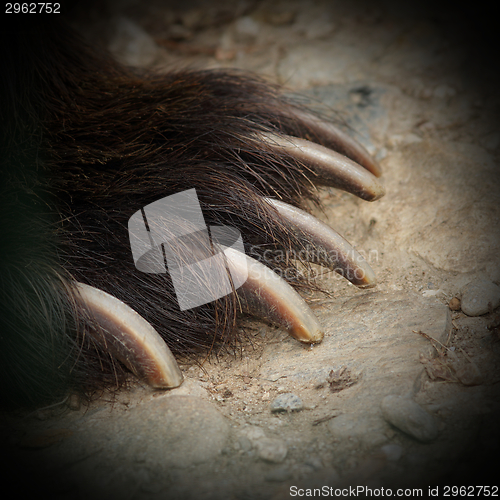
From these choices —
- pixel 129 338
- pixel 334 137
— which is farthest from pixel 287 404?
Result: pixel 334 137

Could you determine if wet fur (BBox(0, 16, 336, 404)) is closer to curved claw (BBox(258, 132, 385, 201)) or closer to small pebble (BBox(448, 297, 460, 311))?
curved claw (BBox(258, 132, 385, 201))

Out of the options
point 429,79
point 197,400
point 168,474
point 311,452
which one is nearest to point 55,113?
point 197,400

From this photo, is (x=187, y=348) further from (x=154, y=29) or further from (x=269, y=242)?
(x=154, y=29)

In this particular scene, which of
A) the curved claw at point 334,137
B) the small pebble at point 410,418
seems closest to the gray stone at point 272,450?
the small pebble at point 410,418

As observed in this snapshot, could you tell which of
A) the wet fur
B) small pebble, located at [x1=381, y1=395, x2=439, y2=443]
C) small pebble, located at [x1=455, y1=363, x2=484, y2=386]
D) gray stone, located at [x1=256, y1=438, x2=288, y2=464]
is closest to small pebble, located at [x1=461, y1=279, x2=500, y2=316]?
small pebble, located at [x1=455, y1=363, x2=484, y2=386]

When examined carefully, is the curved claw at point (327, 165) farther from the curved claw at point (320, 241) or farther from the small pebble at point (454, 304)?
the small pebble at point (454, 304)

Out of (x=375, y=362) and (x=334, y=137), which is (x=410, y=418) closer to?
(x=375, y=362)
